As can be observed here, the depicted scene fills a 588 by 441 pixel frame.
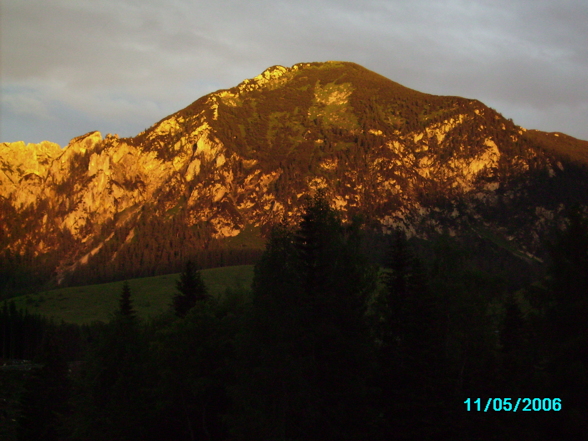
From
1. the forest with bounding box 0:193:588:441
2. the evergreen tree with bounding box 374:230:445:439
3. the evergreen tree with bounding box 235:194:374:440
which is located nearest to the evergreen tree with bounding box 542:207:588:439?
the forest with bounding box 0:193:588:441

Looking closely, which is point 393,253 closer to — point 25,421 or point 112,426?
point 112,426

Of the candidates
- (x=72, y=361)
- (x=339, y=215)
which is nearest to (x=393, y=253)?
(x=339, y=215)

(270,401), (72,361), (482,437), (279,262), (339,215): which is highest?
(339,215)

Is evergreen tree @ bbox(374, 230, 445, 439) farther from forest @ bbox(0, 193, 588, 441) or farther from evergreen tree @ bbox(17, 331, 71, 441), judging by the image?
evergreen tree @ bbox(17, 331, 71, 441)

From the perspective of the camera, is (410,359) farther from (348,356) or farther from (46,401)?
(46,401)

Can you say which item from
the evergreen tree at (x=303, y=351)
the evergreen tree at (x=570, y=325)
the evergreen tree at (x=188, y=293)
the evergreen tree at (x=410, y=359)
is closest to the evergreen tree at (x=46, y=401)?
the evergreen tree at (x=188, y=293)

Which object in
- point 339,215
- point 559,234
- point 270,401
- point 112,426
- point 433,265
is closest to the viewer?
point 559,234

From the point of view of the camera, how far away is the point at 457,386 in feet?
164

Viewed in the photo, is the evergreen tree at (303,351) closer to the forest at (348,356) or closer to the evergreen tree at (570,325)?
the forest at (348,356)

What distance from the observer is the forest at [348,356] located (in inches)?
1289

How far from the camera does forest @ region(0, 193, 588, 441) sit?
32.8 metres

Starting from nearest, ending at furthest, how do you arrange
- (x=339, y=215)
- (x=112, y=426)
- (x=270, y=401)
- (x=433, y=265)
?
(x=270, y=401), (x=339, y=215), (x=112, y=426), (x=433, y=265)

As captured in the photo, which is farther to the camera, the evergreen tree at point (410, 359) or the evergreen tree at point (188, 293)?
the evergreen tree at point (188, 293)

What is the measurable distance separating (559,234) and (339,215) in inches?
683
